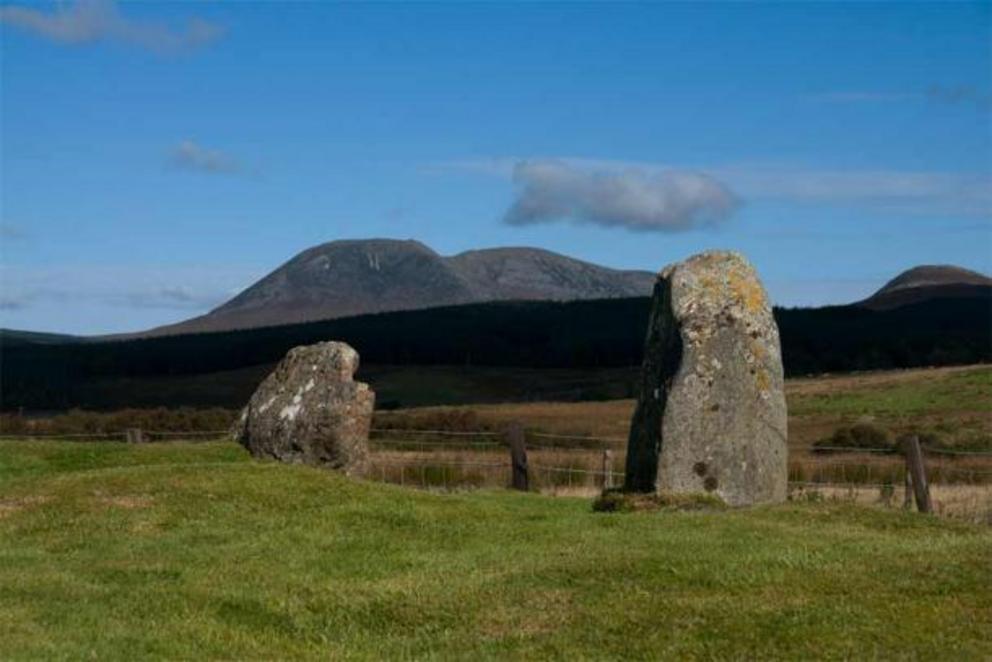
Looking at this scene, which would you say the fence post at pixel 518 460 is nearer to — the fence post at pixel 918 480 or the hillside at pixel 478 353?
the fence post at pixel 918 480

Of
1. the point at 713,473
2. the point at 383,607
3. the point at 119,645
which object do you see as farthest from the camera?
the point at 713,473

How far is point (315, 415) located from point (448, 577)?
16403mm

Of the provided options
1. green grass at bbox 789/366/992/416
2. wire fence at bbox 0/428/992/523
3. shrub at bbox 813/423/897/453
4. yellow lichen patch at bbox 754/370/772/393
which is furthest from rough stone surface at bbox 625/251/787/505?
green grass at bbox 789/366/992/416

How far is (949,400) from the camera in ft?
218

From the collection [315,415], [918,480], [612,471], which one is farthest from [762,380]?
[315,415]

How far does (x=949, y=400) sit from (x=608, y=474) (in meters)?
36.5

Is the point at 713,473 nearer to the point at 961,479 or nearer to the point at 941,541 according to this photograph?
the point at 941,541

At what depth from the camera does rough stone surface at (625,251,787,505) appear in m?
24.1

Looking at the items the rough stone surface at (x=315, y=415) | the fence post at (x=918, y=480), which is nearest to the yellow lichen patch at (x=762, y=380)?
the fence post at (x=918, y=480)

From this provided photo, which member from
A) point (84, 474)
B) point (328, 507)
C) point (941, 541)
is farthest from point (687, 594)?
point (84, 474)

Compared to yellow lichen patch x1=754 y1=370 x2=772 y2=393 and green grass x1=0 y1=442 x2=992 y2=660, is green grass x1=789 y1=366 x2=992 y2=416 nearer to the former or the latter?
yellow lichen patch x1=754 y1=370 x2=772 y2=393

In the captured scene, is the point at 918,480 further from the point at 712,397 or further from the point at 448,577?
the point at 448,577

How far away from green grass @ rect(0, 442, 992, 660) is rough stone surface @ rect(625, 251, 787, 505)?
1626mm

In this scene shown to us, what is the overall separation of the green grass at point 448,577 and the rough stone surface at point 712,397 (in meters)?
1.63
